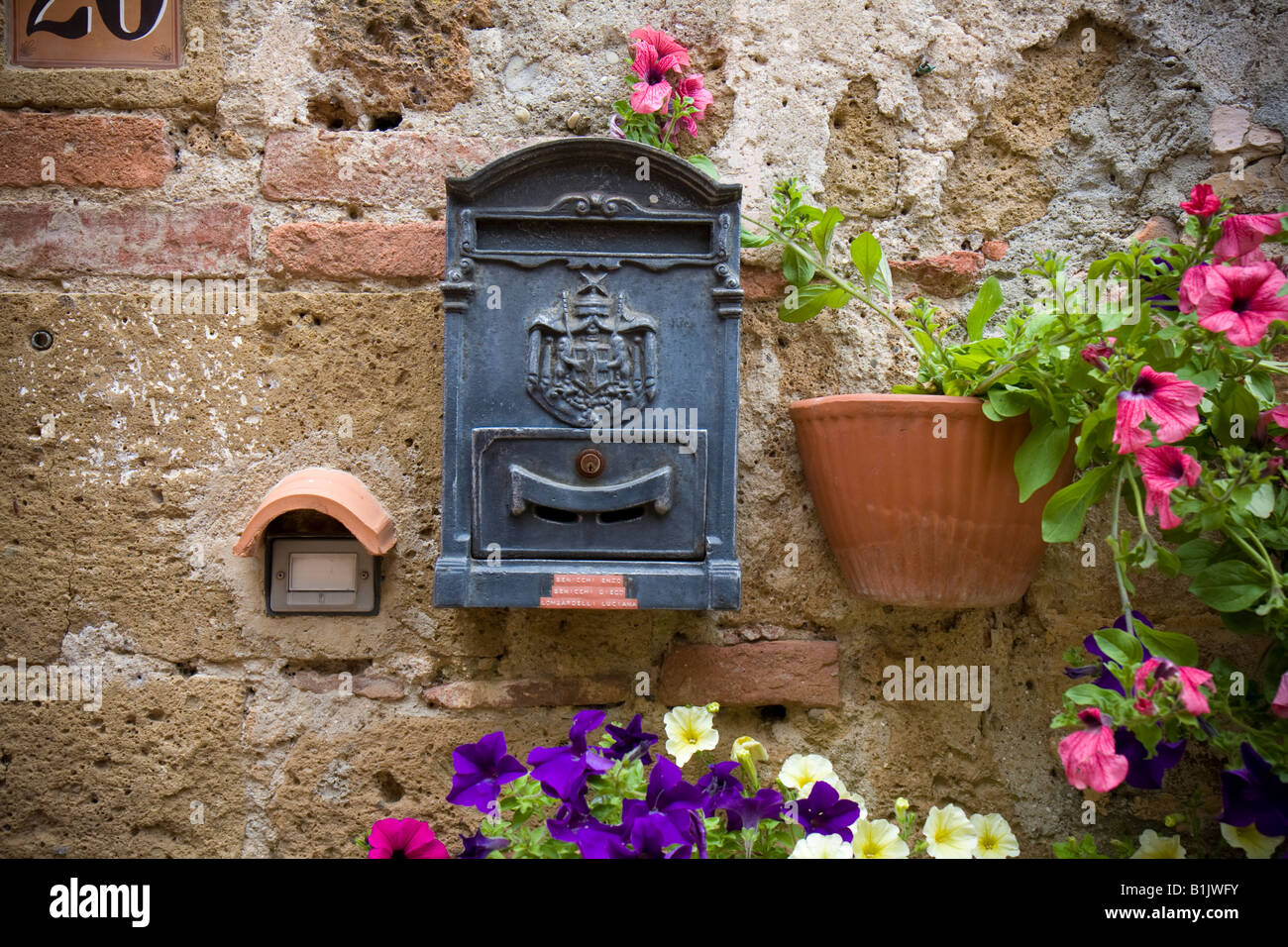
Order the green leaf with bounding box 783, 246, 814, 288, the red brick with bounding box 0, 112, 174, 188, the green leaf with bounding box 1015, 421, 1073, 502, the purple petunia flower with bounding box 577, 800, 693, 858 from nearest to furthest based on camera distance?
the purple petunia flower with bounding box 577, 800, 693, 858
the green leaf with bounding box 1015, 421, 1073, 502
the green leaf with bounding box 783, 246, 814, 288
the red brick with bounding box 0, 112, 174, 188

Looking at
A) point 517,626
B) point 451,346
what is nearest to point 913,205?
point 451,346

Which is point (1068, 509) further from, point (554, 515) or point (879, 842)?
point (554, 515)

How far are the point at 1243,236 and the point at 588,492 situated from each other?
3.77 feet

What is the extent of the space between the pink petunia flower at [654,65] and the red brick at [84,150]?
102cm

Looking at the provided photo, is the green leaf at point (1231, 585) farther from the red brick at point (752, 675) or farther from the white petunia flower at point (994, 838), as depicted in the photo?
the red brick at point (752, 675)

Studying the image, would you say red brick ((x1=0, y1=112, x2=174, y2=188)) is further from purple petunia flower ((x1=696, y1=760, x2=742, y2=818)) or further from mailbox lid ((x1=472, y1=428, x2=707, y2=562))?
purple petunia flower ((x1=696, y1=760, x2=742, y2=818))

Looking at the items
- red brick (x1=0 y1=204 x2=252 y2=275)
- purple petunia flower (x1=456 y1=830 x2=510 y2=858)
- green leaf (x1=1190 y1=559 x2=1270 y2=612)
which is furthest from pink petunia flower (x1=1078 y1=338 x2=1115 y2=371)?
red brick (x1=0 y1=204 x2=252 y2=275)

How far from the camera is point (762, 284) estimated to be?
1880 millimetres

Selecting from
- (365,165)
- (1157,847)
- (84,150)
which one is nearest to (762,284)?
(365,165)

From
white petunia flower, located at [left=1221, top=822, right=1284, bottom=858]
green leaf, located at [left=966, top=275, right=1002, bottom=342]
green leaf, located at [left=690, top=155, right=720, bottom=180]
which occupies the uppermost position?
green leaf, located at [left=690, top=155, right=720, bottom=180]

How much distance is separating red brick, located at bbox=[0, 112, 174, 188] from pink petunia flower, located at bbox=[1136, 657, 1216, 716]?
2.07m

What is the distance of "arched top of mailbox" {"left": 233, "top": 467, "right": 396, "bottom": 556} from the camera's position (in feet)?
5.34

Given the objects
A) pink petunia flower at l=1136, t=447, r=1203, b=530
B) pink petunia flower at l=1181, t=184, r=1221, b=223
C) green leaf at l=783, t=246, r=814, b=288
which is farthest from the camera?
green leaf at l=783, t=246, r=814, b=288

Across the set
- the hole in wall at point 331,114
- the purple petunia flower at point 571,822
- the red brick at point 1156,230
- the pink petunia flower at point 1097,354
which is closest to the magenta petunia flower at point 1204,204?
the pink petunia flower at point 1097,354
